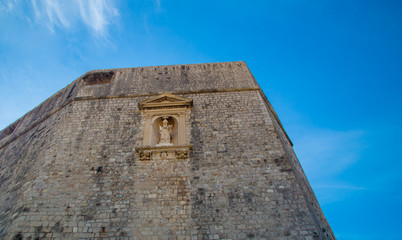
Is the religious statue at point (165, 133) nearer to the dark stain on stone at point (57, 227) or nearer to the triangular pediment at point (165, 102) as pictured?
the triangular pediment at point (165, 102)

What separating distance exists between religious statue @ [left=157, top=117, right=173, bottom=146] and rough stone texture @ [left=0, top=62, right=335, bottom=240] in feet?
2.02

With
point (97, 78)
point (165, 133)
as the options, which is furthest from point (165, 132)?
point (97, 78)

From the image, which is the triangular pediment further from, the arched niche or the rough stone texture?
the arched niche

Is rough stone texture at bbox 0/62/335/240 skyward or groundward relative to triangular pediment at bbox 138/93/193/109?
groundward

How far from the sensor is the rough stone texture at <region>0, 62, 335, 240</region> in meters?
6.03

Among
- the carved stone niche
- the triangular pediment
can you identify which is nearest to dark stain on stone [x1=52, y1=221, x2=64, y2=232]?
the carved stone niche

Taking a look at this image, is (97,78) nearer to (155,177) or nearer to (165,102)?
(165,102)

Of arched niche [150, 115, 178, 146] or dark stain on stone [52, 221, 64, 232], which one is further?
arched niche [150, 115, 178, 146]

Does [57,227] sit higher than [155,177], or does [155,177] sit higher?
[155,177]

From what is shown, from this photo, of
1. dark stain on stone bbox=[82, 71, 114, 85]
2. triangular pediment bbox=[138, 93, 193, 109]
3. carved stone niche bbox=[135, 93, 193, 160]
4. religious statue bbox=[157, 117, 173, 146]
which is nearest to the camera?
carved stone niche bbox=[135, 93, 193, 160]

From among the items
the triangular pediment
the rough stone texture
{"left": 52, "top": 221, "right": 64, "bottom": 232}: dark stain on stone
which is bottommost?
{"left": 52, "top": 221, "right": 64, "bottom": 232}: dark stain on stone

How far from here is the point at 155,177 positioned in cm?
693

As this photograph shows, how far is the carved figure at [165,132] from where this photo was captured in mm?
7953

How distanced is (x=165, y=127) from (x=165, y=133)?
22cm
